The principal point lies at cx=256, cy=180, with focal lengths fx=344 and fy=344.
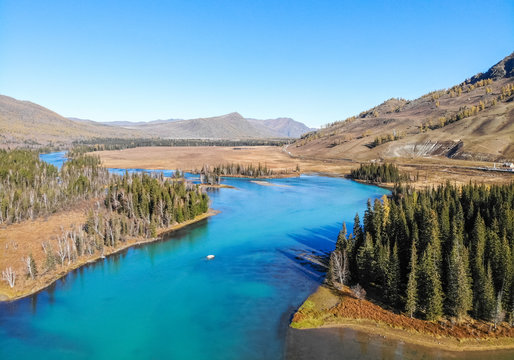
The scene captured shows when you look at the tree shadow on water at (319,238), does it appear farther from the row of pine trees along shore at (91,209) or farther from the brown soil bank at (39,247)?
the row of pine trees along shore at (91,209)

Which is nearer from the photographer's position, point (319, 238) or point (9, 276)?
point (9, 276)

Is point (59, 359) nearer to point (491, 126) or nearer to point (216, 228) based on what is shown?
point (216, 228)

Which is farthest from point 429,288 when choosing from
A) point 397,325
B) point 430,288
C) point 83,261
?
point 83,261

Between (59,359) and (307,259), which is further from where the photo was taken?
(307,259)

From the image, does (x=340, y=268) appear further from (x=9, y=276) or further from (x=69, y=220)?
(x=69, y=220)

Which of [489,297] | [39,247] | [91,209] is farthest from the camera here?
[91,209]

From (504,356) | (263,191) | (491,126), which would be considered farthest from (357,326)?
(491,126)
